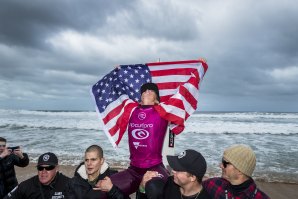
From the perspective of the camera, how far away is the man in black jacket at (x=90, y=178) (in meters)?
4.11

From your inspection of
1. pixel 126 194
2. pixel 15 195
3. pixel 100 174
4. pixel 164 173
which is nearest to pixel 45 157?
pixel 15 195

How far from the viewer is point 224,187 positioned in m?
3.82

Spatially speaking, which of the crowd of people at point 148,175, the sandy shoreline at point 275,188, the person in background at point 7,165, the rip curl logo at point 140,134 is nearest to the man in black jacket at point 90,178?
the crowd of people at point 148,175

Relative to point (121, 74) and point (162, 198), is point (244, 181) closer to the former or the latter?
point (162, 198)

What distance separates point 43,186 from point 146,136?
1.95 m

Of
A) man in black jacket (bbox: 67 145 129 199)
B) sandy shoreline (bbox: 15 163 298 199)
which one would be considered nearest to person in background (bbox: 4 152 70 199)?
man in black jacket (bbox: 67 145 129 199)

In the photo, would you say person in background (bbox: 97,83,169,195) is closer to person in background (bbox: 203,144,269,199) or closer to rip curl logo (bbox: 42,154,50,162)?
person in background (bbox: 203,144,269,199)

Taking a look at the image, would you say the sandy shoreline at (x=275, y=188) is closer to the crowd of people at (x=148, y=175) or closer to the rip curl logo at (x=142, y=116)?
the crowd of people at (x=148, y=175)

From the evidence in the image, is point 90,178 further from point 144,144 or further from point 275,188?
point 275,188

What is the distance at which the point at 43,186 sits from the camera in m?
4.81

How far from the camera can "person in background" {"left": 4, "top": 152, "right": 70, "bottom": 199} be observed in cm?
471

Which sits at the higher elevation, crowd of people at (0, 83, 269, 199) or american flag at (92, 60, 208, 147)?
american flag at (92, 60, 208, 147)

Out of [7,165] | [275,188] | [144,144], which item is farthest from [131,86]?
[275,188]

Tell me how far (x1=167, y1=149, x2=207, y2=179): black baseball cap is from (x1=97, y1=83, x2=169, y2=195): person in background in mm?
799
